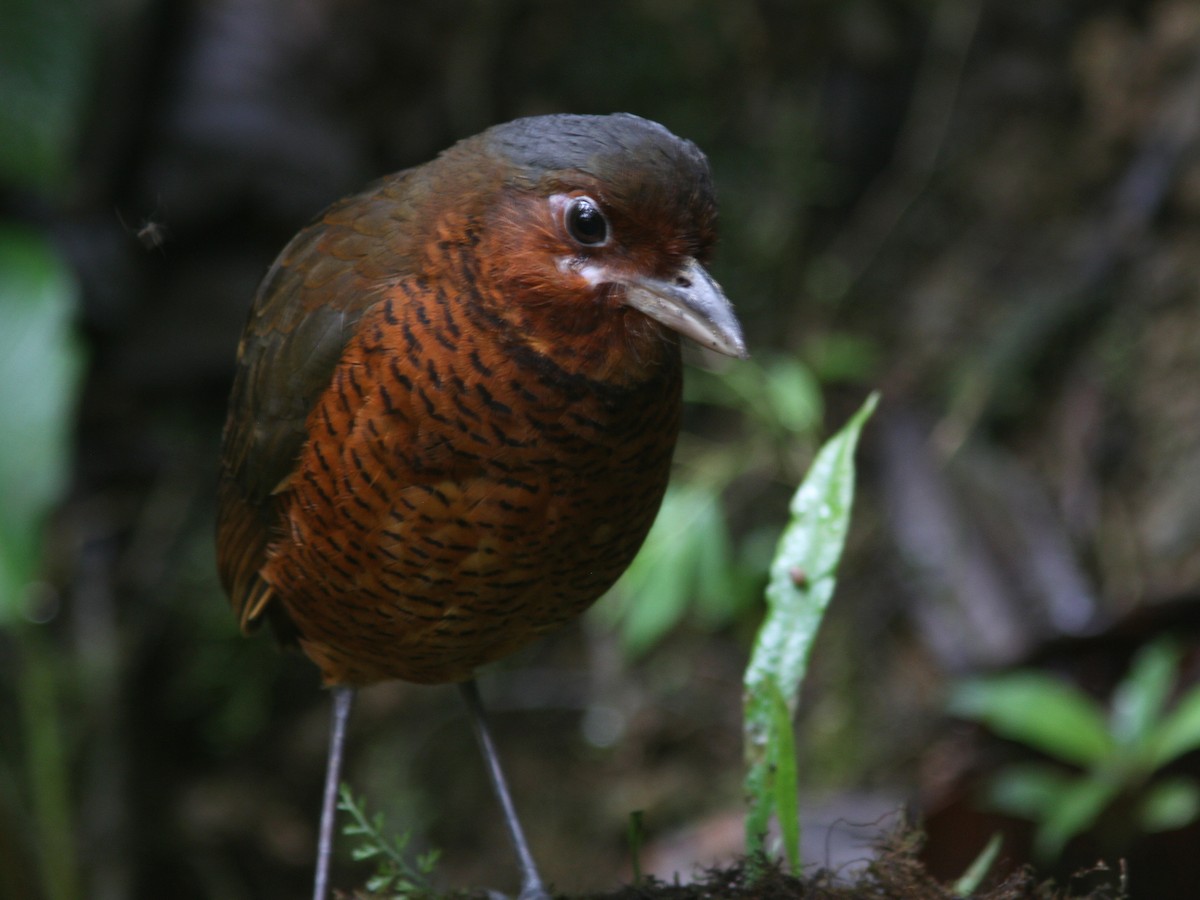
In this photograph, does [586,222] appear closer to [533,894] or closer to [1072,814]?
[533,894]

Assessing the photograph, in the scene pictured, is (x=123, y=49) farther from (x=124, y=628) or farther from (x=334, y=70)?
(x=124, y=628)

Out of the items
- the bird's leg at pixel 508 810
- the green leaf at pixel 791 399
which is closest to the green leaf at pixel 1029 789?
the bird's leg at pixel 508 810

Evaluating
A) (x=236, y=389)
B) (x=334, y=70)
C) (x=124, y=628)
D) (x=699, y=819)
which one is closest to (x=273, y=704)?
(x=124, y=628)

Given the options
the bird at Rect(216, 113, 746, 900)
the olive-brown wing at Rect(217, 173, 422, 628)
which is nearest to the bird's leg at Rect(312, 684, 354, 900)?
the olive-brown wing at Rect(217, 173, 422, 628)

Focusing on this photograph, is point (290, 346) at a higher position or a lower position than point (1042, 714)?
higher

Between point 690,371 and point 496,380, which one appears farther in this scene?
point 690,371

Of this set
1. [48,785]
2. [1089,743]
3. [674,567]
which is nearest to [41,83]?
[48,785]
